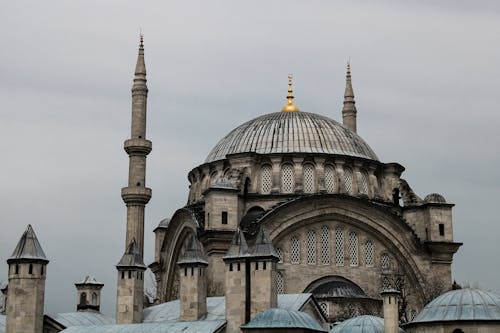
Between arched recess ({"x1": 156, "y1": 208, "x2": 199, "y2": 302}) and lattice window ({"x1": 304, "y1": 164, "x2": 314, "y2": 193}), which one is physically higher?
lattice window ({"x1": 304, "y1": 164, "x2": 314, "y2": 193})

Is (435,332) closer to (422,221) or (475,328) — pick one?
(475,328)

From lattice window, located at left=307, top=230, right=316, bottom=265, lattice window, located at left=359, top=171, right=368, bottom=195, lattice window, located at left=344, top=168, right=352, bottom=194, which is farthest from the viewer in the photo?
lattice window, located at left=359, top=171, right=368, bottom=195

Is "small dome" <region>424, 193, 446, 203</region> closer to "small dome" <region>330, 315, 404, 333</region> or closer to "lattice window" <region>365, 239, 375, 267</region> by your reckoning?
"lattice window" <region>365, 239, 375, 267</region>

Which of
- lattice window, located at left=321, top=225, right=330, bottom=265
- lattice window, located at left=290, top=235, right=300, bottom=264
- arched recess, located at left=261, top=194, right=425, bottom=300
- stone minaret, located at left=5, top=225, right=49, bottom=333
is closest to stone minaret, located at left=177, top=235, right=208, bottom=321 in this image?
stone minaret, located at left=5, top=225, right=49, bottom=333

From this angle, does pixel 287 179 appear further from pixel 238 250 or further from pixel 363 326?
pixel 363 326

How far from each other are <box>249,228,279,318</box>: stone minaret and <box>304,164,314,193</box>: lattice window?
31.2 feet

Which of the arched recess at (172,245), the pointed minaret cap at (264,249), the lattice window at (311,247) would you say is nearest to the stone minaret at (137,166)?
the arched recess at (172,245)

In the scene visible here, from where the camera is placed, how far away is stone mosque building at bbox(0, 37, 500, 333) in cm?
3122

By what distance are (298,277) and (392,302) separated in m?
8.46

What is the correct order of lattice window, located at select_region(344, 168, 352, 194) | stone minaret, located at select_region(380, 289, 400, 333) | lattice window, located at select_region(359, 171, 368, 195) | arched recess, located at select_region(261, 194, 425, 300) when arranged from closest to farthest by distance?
stone minaret, located at select_region(380, 289, 400, 333) → arched recess, located at select_region(261, 194, 425, 300) → lattice window, located at select_region(344, 168, 352, 194) → lattice window, located at select_region(359, 171, 368, 195)

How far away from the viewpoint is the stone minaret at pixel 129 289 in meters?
34.1

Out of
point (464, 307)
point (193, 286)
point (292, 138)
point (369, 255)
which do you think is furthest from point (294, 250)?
point (464, 307)

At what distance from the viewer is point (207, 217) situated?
38469mm

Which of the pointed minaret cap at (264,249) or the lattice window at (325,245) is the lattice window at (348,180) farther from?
the pointed minaret cap at (264,249)
